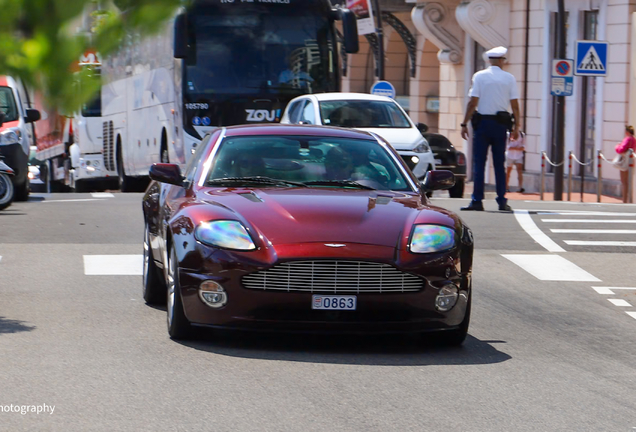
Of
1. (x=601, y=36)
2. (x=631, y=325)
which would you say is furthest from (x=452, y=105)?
(x=631, y=325)

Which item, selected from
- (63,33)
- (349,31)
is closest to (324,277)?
(63,33)

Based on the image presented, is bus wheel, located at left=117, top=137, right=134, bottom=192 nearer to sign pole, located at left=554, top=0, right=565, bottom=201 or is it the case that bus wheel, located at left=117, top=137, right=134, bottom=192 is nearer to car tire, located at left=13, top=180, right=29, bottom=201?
car tire, located at left=13, top=180, right=29, bottom=201

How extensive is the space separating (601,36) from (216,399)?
2368 centimetres

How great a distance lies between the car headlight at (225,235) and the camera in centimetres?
696

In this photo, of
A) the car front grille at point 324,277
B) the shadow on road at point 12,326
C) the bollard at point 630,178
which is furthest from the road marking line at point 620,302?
the bollard at point 630,178

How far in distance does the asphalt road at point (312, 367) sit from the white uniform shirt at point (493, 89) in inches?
190

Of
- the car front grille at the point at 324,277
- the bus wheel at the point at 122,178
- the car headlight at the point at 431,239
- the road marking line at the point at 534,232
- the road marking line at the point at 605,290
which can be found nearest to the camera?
the car front grille at the point at 324,277

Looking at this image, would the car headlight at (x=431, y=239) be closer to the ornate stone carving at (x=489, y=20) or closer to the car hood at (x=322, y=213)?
the car hood at (x=322, y=213)

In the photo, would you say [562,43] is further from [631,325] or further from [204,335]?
[204,335]

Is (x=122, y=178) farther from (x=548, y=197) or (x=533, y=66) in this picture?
(x=533, y=66)

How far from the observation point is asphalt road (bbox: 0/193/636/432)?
5445 mm

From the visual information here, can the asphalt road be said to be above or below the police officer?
below

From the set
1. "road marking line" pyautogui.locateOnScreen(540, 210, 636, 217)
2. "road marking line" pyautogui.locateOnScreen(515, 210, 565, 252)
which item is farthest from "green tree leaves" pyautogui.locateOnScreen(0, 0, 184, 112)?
"road marking line" pyautogui.locateOnScreen(540, 210, 636, 217)

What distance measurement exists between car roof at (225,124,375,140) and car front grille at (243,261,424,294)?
1865 mm
